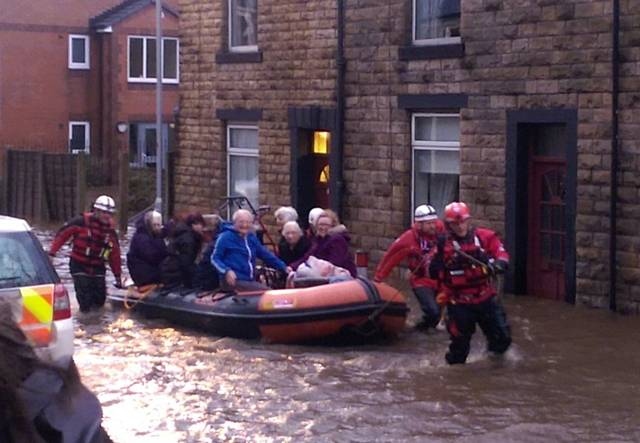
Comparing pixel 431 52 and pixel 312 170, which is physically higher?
pixel 431 52

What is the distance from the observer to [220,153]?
23141 mm

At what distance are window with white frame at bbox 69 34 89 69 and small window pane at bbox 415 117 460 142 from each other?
2438cm

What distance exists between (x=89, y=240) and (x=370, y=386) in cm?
558

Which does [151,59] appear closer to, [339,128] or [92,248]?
[339,128]

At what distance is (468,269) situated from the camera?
11656mm

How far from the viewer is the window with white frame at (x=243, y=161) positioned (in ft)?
73.5

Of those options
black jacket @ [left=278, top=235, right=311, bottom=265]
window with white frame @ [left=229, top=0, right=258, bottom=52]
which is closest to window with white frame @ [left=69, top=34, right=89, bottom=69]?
window with white frame @ [left=229, top=0, right=258, bottom=52]

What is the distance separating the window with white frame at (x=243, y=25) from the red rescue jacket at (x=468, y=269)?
11.0 meters

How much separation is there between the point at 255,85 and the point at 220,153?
1.83 m

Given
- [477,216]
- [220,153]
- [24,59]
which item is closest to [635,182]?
[477,216]

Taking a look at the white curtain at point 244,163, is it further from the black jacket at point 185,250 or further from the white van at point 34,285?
the white van at point 34,285

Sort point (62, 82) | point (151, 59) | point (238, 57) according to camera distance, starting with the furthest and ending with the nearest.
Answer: point (151, 59)
point (62, 82)
point (238, 57)

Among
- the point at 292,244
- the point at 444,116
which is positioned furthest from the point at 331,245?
the point at 444,116

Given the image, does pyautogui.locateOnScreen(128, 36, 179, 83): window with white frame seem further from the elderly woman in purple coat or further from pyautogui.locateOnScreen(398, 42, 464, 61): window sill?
the elderly woman in purple coat
